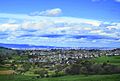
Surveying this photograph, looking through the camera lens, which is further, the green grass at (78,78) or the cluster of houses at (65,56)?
the cluster of houses at (65,56)

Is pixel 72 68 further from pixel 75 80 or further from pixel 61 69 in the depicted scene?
pixel 75 80

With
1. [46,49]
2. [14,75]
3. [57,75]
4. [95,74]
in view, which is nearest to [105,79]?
[95,74]

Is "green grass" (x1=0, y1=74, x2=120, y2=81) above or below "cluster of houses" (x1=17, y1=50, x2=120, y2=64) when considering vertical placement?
below

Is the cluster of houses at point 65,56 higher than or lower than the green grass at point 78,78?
higher

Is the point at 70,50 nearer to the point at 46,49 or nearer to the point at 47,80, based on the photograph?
the point at 46,49

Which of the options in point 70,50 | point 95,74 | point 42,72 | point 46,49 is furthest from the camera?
point 46,49

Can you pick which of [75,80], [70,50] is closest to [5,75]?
[75,80]

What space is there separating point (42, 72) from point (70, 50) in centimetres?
2780

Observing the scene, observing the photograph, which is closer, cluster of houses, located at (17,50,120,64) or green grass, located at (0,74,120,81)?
green grass, located at (0,74,120,81)

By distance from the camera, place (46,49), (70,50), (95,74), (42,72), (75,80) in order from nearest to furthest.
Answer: (75,80), (95,74), (42,72), (70,50), (46,49)

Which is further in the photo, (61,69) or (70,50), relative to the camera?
(70,50)

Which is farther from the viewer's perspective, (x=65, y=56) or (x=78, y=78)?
(x=65, y=56)

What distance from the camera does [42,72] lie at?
3662 centimetres

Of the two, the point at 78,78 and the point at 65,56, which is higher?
the point at 65,56
